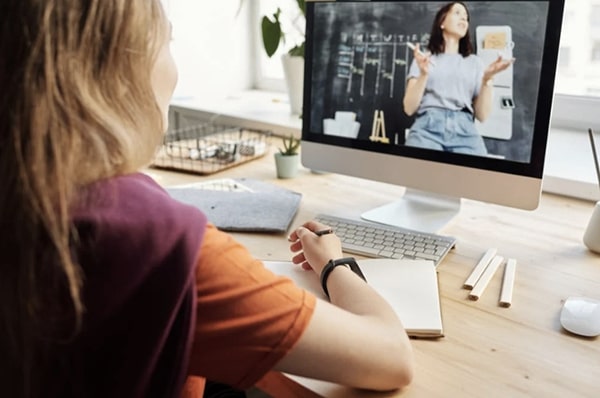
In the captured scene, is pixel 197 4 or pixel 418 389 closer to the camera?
pixel 418 389

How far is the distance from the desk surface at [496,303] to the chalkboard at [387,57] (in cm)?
19

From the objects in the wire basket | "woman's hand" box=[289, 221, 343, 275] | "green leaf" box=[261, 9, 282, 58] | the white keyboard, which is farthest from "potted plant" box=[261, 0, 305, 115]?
"woman's hand" box=[289, 221, 343, 275]

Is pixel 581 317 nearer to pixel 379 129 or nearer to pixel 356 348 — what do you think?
pixel 356 348

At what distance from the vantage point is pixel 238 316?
61cm

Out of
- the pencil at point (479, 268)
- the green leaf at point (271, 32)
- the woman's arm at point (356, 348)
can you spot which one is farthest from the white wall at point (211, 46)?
the woman's arm at point (356, 348)

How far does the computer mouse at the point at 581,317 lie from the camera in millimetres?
828

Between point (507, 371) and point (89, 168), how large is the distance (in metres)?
0.56

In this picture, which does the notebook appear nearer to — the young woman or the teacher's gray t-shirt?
the teacher's gray t-shirt

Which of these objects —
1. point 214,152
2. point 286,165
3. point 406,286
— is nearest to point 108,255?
point 406,286

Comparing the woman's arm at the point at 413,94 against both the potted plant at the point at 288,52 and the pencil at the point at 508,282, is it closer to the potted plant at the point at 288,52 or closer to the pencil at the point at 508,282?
the pencil at the point at 508,282

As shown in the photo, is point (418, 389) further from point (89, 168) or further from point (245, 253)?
point (89, 168)

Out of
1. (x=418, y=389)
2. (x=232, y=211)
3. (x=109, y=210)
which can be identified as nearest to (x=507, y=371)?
(x=418, y=389)

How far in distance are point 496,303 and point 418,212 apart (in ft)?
1.25

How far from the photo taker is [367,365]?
2.22ft
